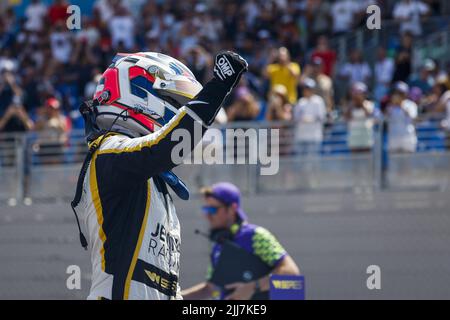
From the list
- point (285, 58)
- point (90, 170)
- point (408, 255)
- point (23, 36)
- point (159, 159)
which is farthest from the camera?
point (23, 36)

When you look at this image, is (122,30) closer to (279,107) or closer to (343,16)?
(343,16)

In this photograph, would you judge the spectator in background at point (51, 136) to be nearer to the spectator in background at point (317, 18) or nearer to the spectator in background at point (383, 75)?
the spectator in background at point (383, 75)

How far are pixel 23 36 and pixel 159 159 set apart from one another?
41.5ft

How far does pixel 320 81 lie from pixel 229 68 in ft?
26.9

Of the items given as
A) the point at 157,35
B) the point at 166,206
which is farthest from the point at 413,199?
the point at 166,206

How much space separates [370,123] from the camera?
33.5 feet

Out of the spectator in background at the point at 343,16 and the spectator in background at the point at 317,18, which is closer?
the spectator in background at the point at 343,16

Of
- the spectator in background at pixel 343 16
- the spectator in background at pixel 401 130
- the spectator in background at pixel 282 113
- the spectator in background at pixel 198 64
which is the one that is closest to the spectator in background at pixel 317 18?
the spectator in background at pixel 343 16

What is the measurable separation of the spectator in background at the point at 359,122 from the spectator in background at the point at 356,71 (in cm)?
176

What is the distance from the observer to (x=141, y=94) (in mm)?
4074

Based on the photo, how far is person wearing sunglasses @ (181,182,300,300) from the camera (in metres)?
7.71

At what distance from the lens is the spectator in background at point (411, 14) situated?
13.5 meters
